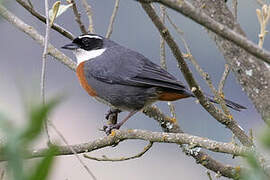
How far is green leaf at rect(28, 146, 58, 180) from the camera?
39cm

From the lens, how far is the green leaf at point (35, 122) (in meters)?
0.40

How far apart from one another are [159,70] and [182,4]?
3219mm

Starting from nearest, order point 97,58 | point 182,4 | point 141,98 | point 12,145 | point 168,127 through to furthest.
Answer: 1. point 12,145
2. point 182,4
3. point 168,127
4. point 141,98
5. point 97,58

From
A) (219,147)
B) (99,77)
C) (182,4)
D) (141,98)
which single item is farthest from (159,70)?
(182,4)

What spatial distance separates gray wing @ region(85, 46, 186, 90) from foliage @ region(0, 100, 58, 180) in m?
3.75

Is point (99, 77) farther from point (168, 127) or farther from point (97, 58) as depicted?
point (168, 127)

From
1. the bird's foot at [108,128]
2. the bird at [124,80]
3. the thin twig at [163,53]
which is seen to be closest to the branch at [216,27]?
the thin twig at [163,53]

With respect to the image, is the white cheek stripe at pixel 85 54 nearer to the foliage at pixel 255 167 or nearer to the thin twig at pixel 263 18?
the thin twig at pixel 263 18

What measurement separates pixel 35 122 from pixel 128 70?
4.01 metres

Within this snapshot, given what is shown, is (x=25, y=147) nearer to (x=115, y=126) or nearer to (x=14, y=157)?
(x=14, y=157)

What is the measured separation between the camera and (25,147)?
1.33ft

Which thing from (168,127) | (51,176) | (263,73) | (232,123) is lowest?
(168,127)

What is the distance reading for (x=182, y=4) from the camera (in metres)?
1.11

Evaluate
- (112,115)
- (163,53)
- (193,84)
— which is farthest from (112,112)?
(193,84)
